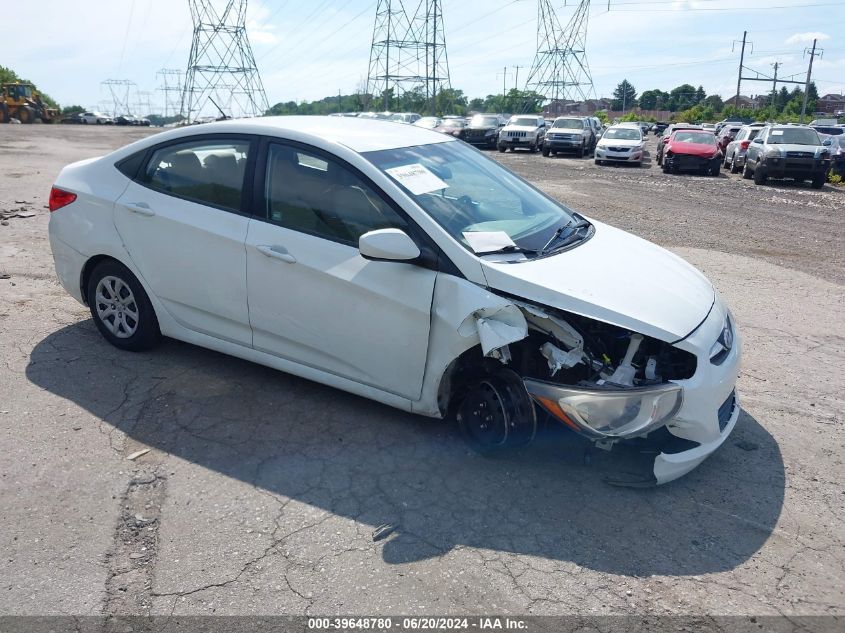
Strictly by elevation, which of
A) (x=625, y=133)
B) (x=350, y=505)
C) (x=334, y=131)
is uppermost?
(x=334, y=131)

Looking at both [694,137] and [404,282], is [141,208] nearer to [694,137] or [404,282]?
[404,282]

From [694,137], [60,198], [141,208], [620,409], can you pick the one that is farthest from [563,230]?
[694,137]

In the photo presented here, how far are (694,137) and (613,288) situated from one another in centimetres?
2210

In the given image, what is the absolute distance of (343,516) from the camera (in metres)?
3.40

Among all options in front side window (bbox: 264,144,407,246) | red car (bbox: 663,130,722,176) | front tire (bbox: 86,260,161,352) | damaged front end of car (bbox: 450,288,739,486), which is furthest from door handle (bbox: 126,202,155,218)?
red car (bbox: 663,130,722,176)

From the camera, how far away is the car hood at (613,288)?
3.52 m

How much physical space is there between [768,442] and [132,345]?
4.22 m

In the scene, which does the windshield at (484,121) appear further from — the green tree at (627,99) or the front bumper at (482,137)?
the green tree at (627,99)

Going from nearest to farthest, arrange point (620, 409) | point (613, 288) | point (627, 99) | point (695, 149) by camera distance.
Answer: point (620, 409) → point (613, 288) → point (695, 149) → point (627, 99)

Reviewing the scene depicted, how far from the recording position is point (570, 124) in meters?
30.8

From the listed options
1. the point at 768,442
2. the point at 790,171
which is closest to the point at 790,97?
the point at 790,171

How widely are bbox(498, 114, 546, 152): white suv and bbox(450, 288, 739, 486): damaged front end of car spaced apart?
29597mm

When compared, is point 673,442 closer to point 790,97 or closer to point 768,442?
point 768,442

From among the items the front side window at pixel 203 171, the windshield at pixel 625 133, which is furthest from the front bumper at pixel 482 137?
the front side window at pixel 203 171
